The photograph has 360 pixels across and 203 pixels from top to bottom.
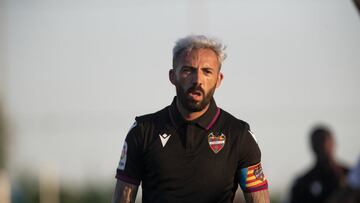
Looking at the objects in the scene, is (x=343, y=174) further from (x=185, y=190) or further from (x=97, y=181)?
(x=97, y=181)

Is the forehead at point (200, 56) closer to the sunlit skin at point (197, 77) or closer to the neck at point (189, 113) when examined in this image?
the sunlit skin at point (197, 77)

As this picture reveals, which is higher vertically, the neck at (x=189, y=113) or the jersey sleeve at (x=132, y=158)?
the neck at (x=189, y=113)

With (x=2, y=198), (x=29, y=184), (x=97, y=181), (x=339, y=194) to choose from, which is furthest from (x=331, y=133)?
(x=29, y=184)

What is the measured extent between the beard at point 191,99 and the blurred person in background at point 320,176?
4.67 metres

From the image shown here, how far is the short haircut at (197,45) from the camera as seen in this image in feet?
29.8

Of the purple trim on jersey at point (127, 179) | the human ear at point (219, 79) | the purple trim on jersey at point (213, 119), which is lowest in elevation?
the purple trim on jersey at point (127, 179)

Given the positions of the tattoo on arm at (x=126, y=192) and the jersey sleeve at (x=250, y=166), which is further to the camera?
the tattoo on arm at (x=126, y=192)

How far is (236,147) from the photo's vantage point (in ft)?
29.8

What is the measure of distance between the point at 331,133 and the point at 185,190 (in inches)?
200

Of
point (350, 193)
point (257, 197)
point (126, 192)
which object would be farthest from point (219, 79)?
point (350, 193)

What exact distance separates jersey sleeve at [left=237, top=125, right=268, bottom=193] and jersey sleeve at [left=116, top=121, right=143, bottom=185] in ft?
2.39

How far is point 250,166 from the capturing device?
9.14 m

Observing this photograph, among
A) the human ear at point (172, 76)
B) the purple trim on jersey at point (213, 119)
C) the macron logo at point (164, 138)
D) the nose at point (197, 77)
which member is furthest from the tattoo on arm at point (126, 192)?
the nose at point (197, 77)

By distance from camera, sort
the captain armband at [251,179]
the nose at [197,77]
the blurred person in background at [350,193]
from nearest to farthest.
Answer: the blurred person in background at [350,193] → the nose at [197,77] → the captain armband at [251,179]
